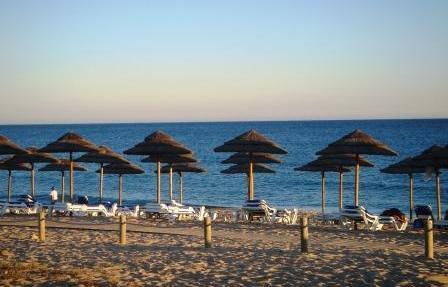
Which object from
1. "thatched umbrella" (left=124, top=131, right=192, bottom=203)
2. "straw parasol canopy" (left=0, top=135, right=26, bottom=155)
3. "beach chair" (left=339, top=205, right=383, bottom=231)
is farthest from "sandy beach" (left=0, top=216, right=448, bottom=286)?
"straw parasol canopy" (left=0, top=135, right=26, bottom=155)

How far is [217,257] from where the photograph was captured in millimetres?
11391

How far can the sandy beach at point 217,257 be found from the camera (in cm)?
941

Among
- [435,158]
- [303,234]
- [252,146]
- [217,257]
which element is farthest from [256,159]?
[217,257]

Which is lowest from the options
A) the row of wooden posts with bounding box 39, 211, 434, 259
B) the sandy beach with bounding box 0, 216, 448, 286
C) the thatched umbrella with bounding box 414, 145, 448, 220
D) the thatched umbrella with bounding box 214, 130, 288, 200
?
the sandy beach with bounding box 0, 216, 448, 286

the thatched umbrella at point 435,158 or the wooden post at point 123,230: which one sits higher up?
the thatched umbrella at point 435,158

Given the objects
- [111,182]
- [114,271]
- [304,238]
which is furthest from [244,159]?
[111,182]

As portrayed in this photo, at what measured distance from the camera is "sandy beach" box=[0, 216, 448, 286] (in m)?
9.41

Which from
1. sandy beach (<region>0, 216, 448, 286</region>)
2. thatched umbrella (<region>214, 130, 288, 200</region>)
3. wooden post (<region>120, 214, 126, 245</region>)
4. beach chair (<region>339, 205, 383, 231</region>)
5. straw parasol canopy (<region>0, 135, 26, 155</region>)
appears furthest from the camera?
straw parasol canopy (<region>0, 135, 26, 155</region>)

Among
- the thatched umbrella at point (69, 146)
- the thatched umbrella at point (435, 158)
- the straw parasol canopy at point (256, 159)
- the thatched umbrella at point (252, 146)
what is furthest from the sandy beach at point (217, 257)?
the straw parasol canopy at point (256, 159)

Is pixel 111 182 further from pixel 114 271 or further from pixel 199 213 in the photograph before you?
pixel 114 271

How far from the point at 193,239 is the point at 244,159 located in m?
7.69

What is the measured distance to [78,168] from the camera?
87.2 feet

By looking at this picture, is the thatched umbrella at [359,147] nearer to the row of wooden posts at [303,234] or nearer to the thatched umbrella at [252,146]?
the thatched umbrella at [252,146]

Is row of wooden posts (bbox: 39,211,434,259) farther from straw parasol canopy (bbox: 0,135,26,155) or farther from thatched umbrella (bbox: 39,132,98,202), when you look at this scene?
straw parasol canopy (bbox: 0,135,26,155)
